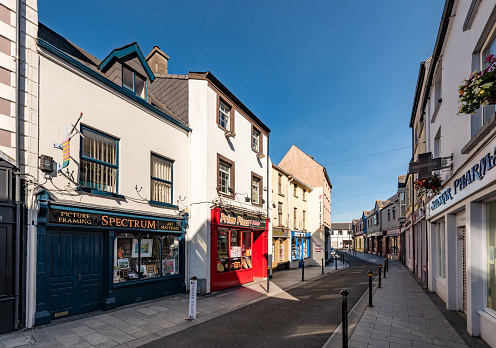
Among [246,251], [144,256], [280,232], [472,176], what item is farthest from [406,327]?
[280,232]

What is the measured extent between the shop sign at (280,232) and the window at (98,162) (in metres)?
13.2

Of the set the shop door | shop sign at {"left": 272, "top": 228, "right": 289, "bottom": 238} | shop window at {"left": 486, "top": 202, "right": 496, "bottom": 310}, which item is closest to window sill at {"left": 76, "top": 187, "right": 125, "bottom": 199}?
the shop door

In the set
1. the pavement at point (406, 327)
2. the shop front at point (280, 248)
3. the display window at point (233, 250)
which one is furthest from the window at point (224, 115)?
the pavement at point (406, 327)

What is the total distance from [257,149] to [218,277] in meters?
8.04

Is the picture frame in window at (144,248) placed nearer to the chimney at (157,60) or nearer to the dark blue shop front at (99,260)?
the dark blue shop front at (99,260)

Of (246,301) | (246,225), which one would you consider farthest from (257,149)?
(246,301)

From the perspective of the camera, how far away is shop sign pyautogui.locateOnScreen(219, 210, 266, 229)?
13.0 metres

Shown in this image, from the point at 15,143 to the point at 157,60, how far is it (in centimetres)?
1017

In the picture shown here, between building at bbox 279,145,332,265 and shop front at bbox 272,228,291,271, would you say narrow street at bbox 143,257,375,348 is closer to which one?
shop front at bbox 272,228,291,271

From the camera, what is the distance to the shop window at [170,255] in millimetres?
11172

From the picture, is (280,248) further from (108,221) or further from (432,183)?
(108,221)

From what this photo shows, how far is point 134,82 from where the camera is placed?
35.7ft

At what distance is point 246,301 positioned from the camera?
1077cm

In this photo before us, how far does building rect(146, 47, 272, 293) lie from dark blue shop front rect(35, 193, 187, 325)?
1387 mm
